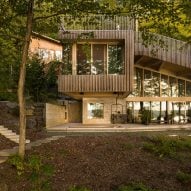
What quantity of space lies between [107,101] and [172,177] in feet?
57.1

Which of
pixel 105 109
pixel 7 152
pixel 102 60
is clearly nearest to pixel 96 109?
pixel 105 109

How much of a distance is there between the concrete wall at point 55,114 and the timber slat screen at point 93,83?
4.41 ft

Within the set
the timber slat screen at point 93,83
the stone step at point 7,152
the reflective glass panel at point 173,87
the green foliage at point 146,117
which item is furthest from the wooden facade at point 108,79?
the stone step at point 7,152

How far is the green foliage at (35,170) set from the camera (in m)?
10.3

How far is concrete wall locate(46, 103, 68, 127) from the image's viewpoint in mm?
24984

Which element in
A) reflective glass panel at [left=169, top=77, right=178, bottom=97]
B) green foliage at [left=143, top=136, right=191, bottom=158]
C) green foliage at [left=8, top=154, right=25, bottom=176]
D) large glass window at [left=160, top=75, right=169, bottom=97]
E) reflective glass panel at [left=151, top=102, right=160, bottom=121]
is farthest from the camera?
reflective glass panel at [left=169, top=77, right=178, bottom=97]

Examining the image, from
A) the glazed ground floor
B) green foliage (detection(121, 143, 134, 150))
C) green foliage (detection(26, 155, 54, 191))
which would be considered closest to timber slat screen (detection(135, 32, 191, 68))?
the glazed ground floor

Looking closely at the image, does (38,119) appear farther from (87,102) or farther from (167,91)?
(167,91)

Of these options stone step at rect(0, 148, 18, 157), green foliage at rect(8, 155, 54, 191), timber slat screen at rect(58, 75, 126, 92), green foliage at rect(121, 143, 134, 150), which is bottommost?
green foliage at rect(8, 155, 54, 191)

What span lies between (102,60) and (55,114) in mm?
4009

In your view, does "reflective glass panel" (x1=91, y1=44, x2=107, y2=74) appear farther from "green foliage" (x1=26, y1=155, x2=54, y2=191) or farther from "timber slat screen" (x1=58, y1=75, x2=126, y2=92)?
"green foliage" (x1=26, y1=155, x2=54, y2=191)

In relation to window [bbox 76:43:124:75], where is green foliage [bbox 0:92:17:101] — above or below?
below

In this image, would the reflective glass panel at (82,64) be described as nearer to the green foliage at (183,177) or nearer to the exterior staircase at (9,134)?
the exterior staircase at (9,134)

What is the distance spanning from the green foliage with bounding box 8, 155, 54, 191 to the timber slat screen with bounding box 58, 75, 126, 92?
14866mm
